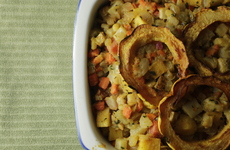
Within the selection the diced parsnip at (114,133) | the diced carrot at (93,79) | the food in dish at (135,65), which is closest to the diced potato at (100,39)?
the food in dish at (135,65)

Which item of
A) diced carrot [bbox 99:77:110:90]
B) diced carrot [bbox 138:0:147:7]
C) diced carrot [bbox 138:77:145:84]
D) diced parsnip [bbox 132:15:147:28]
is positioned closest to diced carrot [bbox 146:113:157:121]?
diced carrot [bbox 138:77:145:84]

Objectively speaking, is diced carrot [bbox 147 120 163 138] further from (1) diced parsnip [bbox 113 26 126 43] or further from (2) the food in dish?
(1) diced parsnip [bbox 113 26 126 43]

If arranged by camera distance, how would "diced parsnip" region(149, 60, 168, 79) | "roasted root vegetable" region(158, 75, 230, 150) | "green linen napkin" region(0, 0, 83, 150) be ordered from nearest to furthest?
"roasted root vegetable" region(158, 75, 230, 150), "diced parsnip" region(149, 60, 168, 79), "green linen napkin" region(0, 0, 83, 150)

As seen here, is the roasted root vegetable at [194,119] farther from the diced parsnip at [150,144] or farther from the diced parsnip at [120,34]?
the diced parsnip at [120,34]

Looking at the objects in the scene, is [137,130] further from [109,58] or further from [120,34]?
[120,34]

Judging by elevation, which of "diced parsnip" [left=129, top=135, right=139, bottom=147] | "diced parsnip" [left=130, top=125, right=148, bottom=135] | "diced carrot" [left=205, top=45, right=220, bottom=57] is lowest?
"diced parsnip" [left=129, top=135, right=139, bottom=147]

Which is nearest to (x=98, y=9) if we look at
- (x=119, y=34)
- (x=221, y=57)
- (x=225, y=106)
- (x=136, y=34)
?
(x=119, y=34)

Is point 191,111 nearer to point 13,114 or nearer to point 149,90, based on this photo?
point 149,90
